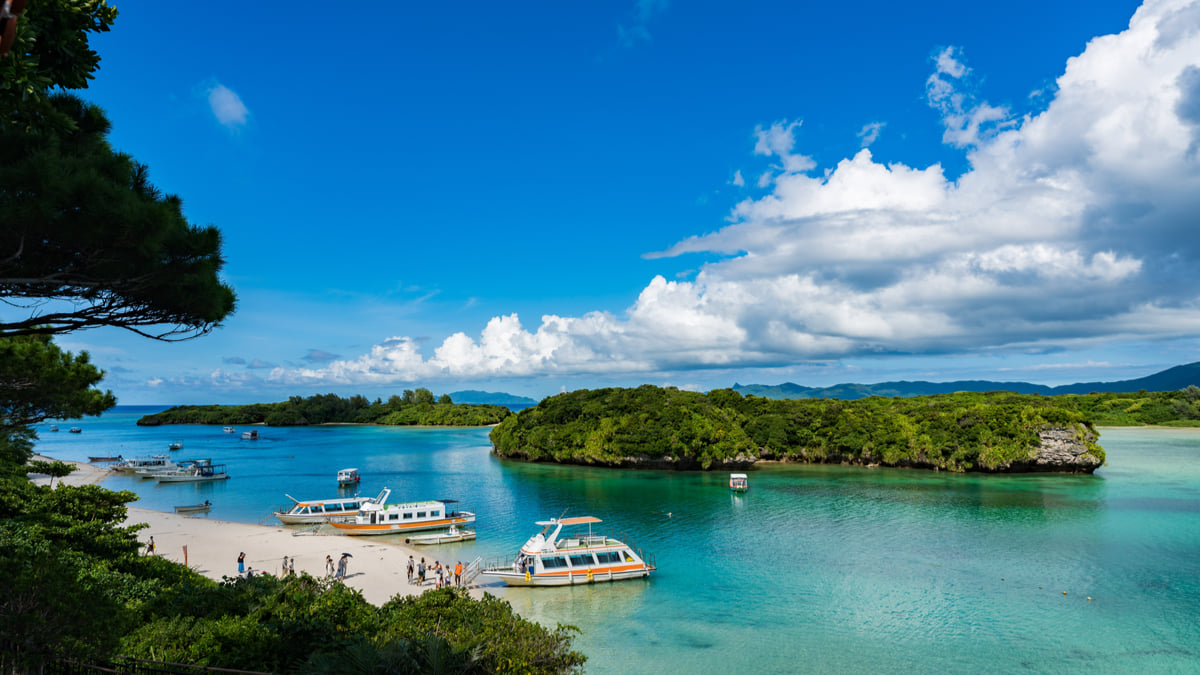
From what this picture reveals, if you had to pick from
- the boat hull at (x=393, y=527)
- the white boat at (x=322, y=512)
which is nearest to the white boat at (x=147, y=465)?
the white boat at (x=322, y=512)

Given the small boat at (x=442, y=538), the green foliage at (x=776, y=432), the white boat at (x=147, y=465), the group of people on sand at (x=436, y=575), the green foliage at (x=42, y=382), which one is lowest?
the small boat at (x=442, y=538)

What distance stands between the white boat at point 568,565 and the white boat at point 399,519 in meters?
14.1

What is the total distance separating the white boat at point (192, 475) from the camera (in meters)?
72.0

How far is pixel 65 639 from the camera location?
8.34m

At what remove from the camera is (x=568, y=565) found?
3206 cm

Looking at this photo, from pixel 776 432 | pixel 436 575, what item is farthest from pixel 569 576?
pixel 776 432

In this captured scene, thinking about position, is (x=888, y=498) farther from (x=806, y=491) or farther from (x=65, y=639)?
(x=65, y=639)

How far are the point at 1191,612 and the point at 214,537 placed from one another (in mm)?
56446

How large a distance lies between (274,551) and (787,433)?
69.9 metres

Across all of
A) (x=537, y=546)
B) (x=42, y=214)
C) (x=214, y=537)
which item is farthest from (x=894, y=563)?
(x=214, y=537)

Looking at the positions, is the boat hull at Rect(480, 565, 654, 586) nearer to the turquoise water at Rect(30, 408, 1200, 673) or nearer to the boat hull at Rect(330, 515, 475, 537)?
the turquoise water at Rect(30, 408, 1200, 673)

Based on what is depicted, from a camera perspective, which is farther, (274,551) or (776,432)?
(776,432)

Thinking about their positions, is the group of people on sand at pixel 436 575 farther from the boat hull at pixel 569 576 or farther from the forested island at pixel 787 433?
the forested island at pixel 787 433

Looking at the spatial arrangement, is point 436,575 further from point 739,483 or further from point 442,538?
point 739,483
